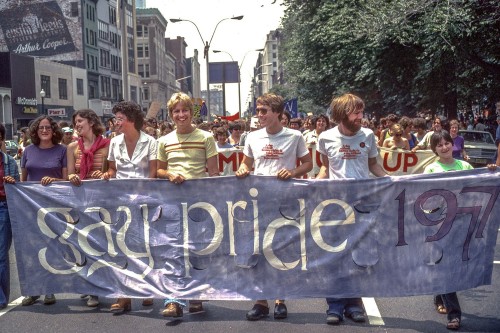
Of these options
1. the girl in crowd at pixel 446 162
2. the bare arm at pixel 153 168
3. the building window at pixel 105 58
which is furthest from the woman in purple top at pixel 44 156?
the building window at pixel 105 58

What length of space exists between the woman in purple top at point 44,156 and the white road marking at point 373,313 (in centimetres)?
291

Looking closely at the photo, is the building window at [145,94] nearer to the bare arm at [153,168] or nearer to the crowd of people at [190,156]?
the crowd of people at [190,156]

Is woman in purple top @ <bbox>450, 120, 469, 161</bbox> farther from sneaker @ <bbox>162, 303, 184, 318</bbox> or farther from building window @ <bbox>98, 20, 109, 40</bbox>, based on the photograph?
building window @ <bbox>98, 20, 109, 40</bbox>

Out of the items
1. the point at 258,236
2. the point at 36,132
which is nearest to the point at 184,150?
the point at 258,236

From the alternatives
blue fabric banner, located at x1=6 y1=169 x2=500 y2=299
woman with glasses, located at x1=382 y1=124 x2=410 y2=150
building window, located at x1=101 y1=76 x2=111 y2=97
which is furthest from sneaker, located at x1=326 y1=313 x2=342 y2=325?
building window, located at x1=101 y1=76 x2=111 y2=97

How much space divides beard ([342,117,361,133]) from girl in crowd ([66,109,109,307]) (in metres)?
2.32

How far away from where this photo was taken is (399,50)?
2836cm

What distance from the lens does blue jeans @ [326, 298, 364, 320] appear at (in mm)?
6020

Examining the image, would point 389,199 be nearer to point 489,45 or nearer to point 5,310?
point 5,310

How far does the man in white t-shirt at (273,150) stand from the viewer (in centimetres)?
621

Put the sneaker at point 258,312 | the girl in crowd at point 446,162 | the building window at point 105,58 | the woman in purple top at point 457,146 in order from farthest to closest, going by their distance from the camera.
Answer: the building window at point 105,58 → the woman in purple top at point 457,146 → the sneaker at point 258,312 → the girl in crowd at point 446,162

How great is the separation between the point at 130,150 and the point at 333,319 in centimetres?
233

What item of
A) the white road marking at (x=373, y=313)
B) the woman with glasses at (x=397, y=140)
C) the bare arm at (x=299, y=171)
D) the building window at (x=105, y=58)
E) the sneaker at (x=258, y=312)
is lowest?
the white road marking at (x=373, y=313)

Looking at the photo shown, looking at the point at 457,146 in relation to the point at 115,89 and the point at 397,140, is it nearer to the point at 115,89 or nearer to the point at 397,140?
the point at 397,140
